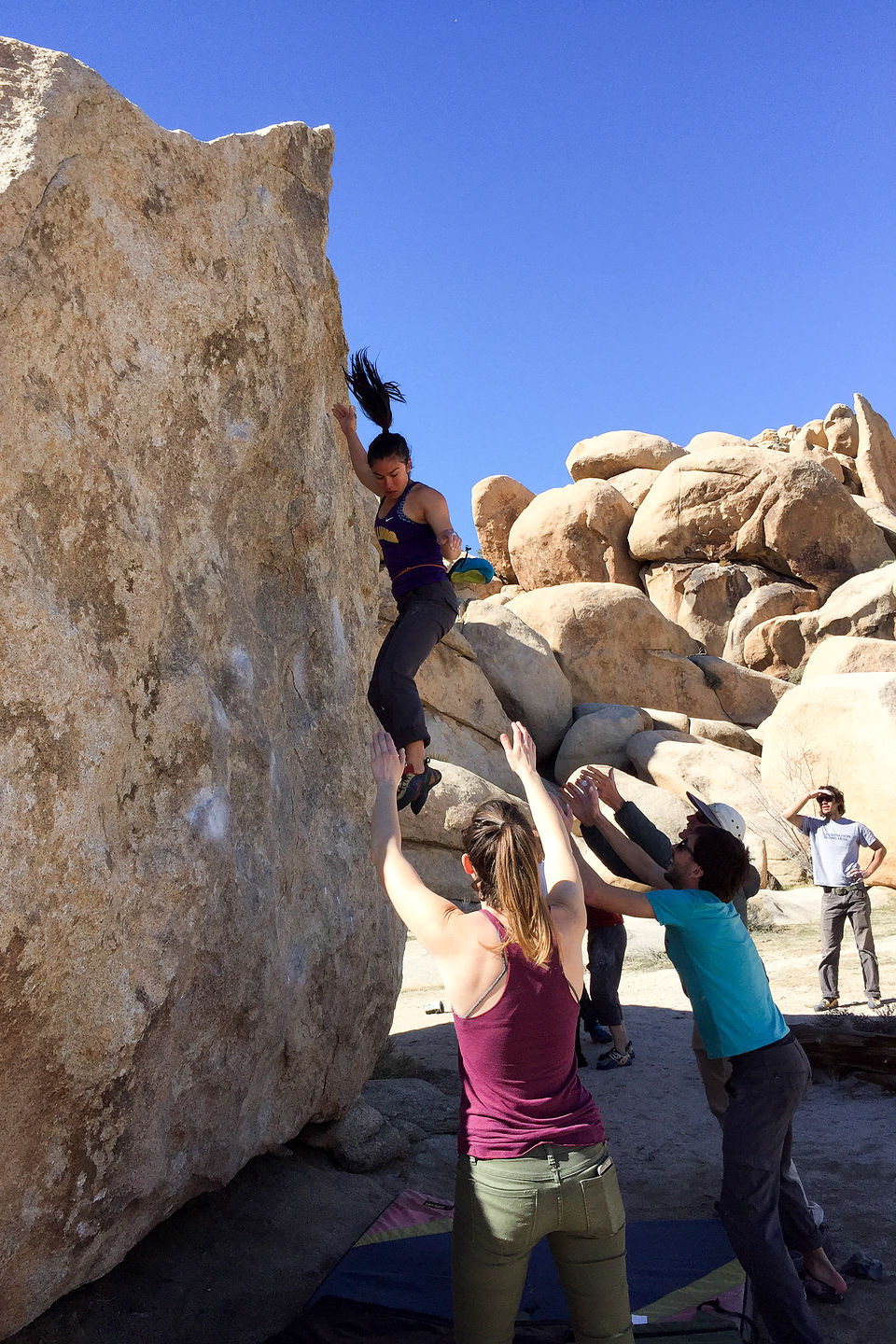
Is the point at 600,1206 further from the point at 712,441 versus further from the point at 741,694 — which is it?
the point at 712,441

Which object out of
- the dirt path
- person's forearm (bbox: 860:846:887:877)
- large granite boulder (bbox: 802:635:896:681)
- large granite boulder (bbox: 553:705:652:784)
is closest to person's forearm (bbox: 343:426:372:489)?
the dirt path

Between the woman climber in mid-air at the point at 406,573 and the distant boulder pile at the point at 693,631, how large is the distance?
7.56 metres

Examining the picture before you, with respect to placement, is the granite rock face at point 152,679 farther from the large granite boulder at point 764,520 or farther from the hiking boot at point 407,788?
the large granite boulder at point 764,520

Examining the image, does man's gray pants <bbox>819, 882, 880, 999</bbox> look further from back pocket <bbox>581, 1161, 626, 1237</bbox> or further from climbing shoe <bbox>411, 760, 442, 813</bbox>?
back pocket <bbox>581, 1161, 626, 1237</bbox>

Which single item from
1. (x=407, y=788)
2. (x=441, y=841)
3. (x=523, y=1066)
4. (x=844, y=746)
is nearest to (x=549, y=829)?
(x=523, y=1066)

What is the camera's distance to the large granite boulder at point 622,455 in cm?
2922

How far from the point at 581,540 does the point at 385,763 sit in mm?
23074

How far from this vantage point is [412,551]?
437 cm

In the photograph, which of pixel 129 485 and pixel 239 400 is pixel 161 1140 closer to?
pixel 129 485

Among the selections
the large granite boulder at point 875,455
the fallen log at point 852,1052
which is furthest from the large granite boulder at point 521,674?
the large granite boulder at point 875,455

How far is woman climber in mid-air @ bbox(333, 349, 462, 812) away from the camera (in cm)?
420

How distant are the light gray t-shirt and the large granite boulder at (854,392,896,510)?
2369 cm

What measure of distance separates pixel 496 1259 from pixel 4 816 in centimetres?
154

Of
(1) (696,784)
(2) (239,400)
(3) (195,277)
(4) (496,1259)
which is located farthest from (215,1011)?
(1) (696,784)
